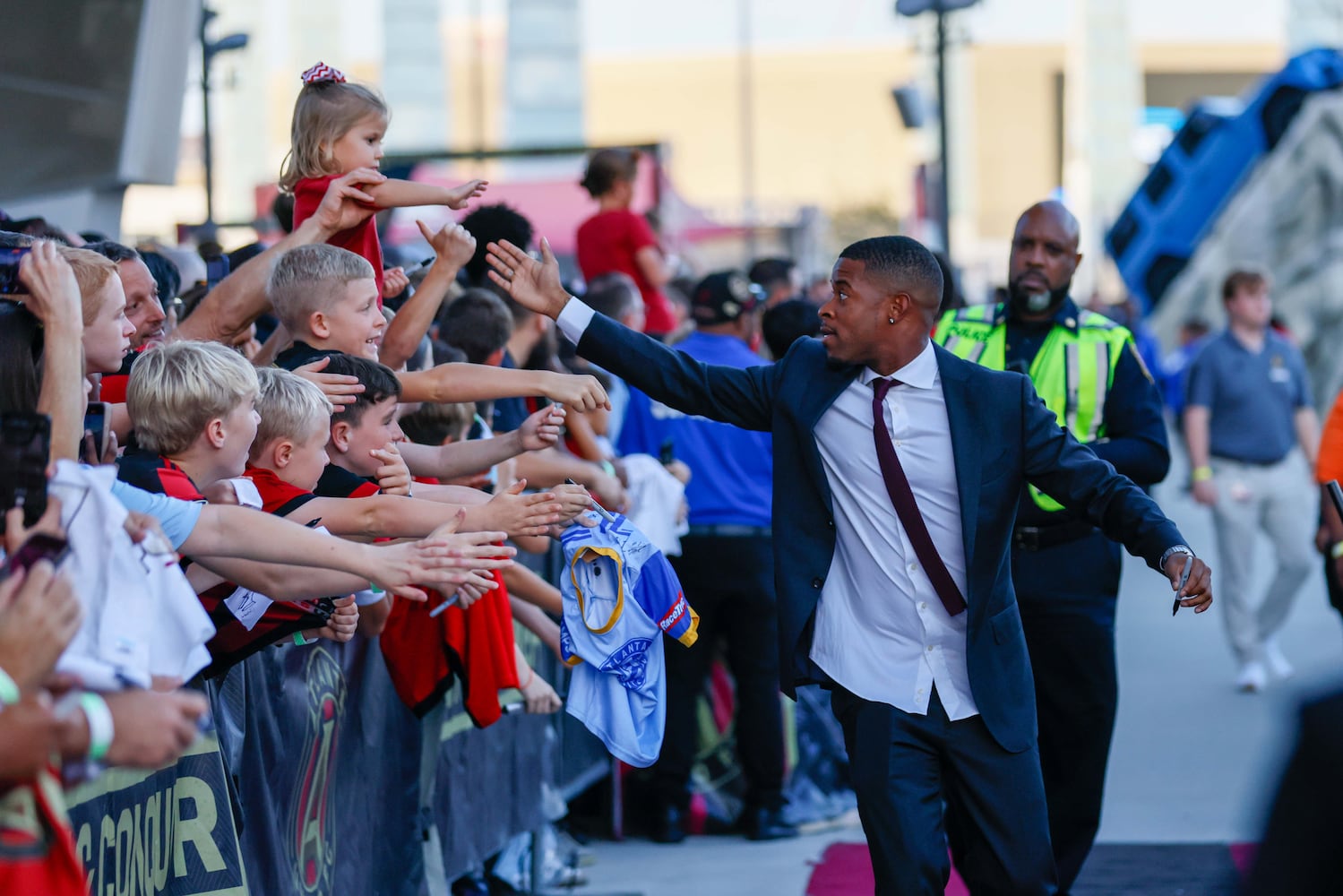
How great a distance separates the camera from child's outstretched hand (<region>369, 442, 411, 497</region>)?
14.3 ft

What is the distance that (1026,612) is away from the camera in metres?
5.95

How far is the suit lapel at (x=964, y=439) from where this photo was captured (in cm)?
443

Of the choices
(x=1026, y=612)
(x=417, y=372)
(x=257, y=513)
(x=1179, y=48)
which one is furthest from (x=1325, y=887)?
(x=1179, y=48)

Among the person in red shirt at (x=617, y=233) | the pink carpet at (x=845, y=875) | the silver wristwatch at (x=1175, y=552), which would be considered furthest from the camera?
the person in red shirt at (x=617, y=233)

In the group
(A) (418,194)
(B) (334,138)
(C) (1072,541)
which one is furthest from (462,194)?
(C) (1072,541)

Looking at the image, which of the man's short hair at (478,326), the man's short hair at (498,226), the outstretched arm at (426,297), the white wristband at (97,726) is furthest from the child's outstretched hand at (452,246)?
the white wristband at (97,726)

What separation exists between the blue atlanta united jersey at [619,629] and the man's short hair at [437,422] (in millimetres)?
1078

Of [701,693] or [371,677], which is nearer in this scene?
[371,677]

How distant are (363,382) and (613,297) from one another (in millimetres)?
3396

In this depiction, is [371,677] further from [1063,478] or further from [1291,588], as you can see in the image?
[1291,588]

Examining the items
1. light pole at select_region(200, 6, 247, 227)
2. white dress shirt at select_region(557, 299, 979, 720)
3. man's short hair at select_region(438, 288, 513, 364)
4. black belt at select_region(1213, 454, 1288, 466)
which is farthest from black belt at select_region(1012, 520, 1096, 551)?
light pole at select_region(200, 6, 247, 227)

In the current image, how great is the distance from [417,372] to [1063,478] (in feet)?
6.16

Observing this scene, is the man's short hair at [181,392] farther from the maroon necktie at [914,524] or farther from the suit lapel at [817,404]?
the maroon necktie at [914,524]

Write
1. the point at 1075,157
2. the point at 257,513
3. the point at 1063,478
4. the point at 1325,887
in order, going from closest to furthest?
the point at 1325,887
the point at 257,513
the point at 1063,478
the point at 1075,157
